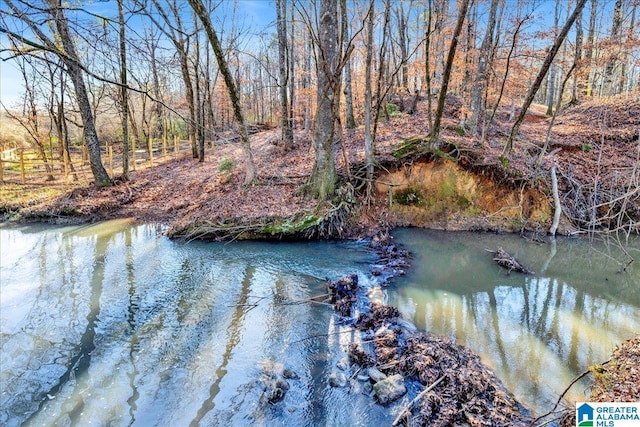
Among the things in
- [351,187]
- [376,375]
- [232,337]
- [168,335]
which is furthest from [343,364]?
[351,187]

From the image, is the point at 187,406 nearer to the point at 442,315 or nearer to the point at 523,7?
the point at 442,315

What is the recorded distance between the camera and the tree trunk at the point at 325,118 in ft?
31.4

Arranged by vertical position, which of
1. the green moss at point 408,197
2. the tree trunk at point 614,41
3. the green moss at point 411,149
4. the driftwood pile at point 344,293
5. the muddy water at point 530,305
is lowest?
the muddy water at point 530,305

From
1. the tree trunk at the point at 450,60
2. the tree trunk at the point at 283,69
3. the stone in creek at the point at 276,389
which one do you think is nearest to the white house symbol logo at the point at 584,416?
the stone in creek at the point at 276,389

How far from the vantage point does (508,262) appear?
310 inches

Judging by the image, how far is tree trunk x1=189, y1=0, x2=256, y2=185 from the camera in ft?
26.0

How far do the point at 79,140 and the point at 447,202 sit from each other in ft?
92.5

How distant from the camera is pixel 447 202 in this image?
11.0 meters

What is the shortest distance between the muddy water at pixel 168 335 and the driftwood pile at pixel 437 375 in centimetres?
35

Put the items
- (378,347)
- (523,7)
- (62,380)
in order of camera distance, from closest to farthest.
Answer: (62,380), (378,347), (523,7)

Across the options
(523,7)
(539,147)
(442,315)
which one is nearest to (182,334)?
(442,315)

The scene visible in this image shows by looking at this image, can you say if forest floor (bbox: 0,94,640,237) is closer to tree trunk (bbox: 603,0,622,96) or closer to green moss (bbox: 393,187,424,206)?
green moss (bbox: 393,187,424,206)

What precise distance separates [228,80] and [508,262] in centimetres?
844

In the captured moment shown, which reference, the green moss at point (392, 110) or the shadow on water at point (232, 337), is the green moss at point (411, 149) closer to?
the shadow on water at point (232, 337)
